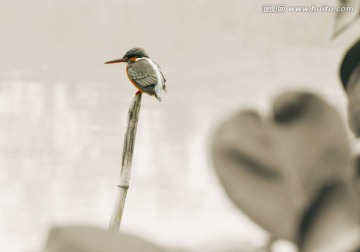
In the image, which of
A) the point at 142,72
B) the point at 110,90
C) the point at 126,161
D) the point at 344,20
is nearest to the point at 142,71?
the point at 142,72

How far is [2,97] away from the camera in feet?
17.2

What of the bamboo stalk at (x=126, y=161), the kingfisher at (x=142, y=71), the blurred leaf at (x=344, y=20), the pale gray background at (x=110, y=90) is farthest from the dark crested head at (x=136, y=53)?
the pale gray background at (x=110, y=90)

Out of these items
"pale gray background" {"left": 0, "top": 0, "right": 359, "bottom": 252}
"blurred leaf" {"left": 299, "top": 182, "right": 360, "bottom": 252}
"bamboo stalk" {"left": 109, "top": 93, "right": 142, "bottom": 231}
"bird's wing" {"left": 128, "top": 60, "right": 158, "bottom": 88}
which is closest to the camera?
"blurred leaf" {"left": 299, "top": 182, "right": 360, "bottom": 252}

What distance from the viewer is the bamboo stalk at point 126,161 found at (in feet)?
1.82

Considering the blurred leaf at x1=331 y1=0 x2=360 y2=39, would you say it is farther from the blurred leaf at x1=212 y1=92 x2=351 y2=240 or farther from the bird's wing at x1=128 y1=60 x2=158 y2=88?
the bird's wing at x1=128 y1=60 x2=158 y2=88

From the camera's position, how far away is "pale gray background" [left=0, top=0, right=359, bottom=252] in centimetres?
432

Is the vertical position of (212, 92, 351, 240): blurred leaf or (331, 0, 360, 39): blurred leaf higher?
(331, 0, 360, 39): blurred leaf

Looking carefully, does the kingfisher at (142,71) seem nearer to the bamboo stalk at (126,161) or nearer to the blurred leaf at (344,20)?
the bamboo stalk at (126,161)

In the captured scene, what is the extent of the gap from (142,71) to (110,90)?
4.77 metres

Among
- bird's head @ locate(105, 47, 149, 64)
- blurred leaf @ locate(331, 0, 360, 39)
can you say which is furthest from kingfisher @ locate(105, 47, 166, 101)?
blurred leaf @ locate(331, 0, 360, 39)

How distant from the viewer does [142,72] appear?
0.87 meters

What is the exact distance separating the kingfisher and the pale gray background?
293cm

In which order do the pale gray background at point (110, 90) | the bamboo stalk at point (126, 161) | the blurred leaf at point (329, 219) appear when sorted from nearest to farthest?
1. the blurred leaf at point (329, 219)
2. the bamboo stalk at point (126, 161)
3. the pale gray background at point (110, 90)

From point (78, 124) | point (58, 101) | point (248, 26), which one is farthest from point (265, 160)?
point (58, 101)
